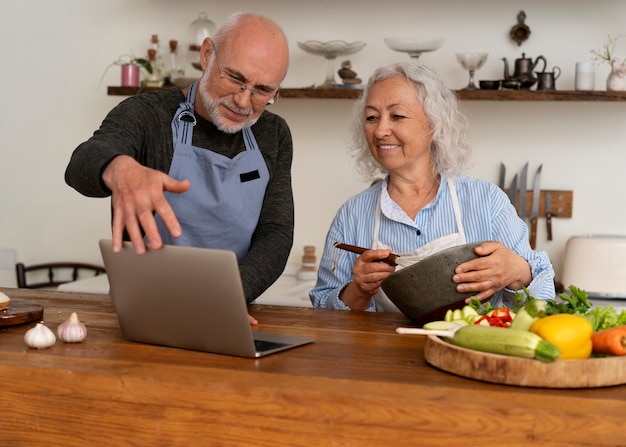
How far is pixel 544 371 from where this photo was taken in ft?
4.06

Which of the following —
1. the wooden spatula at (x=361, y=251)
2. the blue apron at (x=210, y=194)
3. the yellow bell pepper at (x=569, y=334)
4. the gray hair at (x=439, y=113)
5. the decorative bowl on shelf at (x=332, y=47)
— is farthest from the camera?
the decorative bowl on shelf at (x=332, y=47)

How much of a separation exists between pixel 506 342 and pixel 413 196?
103cm

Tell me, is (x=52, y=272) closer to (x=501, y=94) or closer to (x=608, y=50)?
(x=501, y=94)

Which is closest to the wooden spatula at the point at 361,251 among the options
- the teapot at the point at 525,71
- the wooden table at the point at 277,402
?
the wooden table at the point at 277,402

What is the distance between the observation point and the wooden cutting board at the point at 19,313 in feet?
5.55

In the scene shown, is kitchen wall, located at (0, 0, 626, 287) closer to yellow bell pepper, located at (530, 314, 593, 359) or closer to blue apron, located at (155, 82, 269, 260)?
blue apron, located at (155, 82, 269, 260)

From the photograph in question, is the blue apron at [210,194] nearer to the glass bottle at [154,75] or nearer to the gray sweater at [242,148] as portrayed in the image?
the gray sweater at [242,148]

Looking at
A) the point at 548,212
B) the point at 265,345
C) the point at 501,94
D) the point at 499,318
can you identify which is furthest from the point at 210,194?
the point at 548,212

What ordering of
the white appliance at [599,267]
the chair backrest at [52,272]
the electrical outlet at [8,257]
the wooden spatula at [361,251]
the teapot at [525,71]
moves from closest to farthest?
the wooden spatula at [361,251]
the white appliance at [599,267]
the teapot at [525,71]
the chair backrest at [52,272]
the electrical outlet at [8,257]

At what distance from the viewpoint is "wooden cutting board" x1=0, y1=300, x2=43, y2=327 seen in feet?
5.55

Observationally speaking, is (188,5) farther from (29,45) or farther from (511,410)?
(511,410)

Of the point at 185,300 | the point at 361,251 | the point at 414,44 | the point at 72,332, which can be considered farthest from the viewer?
the point at 414,44

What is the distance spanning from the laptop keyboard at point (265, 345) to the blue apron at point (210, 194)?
63cm

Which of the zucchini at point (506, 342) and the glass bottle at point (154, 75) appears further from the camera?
the glass bottle at point (154, 75)
